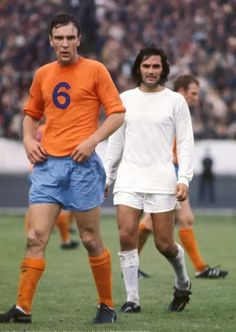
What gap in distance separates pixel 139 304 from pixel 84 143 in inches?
77.0

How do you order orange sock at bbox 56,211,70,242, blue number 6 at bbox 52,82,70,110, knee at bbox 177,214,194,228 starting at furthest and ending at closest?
1. orange sock at bbox 56,211,70,242
2. knee at bbox 177,214,194,228
3. blue number 6 at bbox 52,82,70,110

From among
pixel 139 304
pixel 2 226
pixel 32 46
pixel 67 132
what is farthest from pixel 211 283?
pixel 32 46

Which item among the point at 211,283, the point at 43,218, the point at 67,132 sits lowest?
the point at 211,283

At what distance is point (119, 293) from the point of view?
38.1ft

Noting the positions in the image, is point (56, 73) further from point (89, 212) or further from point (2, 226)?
point (2, 226)

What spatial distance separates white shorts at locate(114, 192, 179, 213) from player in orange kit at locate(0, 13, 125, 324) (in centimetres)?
92

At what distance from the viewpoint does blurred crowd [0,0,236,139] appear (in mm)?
32000

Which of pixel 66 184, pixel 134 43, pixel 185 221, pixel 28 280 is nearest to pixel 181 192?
pixel 66 184

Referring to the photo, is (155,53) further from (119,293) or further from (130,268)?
(119,293)

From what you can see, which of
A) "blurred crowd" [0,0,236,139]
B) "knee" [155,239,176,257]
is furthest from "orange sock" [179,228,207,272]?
"blurred crowd" [0,0,236,139]

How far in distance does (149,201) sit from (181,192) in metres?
0.37

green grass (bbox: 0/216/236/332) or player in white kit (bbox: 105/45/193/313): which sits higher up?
player in white kit (bbox: 105/45/193/313)

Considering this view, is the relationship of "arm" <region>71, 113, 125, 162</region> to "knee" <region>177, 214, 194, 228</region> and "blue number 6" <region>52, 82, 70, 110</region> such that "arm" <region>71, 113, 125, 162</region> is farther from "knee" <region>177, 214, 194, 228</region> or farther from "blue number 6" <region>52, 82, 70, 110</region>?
"knee" <region>177, 214, 194, 228</region>

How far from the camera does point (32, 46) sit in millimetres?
34469
